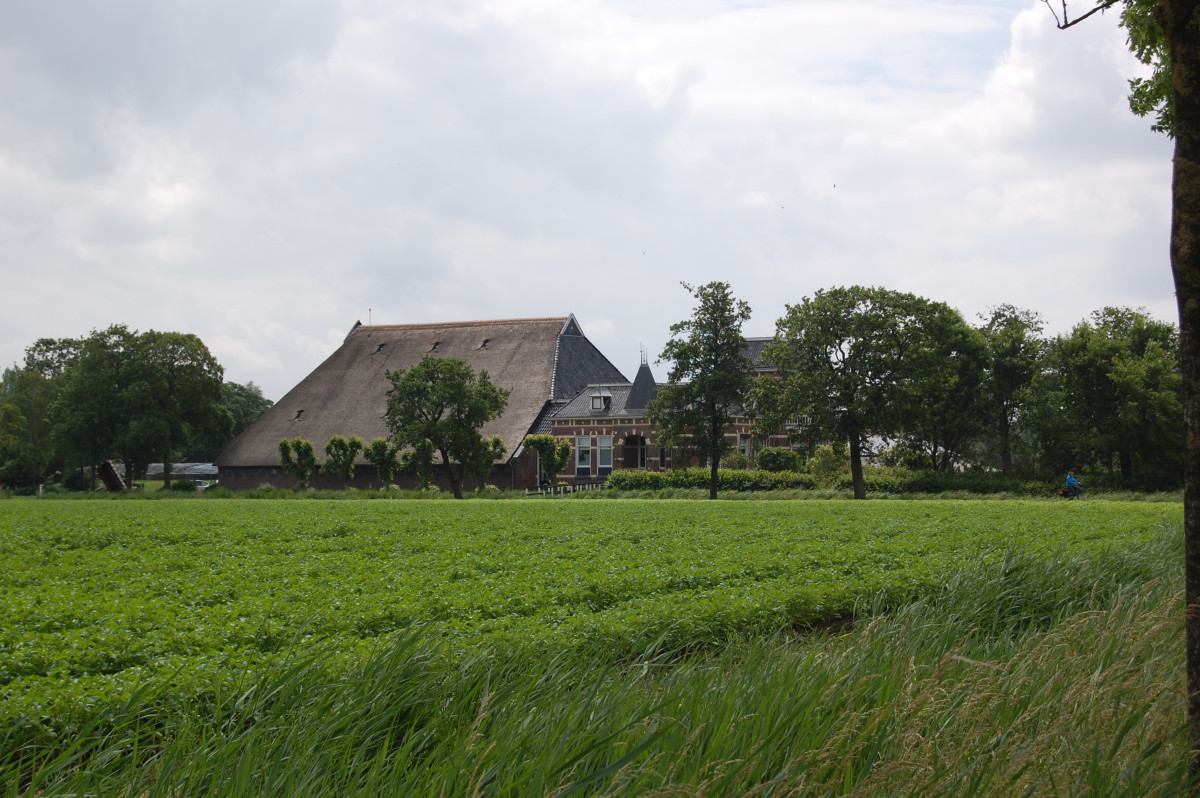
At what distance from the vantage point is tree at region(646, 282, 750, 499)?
33.5 metres

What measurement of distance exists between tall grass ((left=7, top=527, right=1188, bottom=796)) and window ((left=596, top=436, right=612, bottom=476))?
4235cm

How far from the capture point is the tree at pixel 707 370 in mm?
33469

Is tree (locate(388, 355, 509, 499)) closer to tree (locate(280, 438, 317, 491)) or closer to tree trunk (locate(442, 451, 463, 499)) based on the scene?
Answer: tree trunk (locate(442, 451, 463, 499))

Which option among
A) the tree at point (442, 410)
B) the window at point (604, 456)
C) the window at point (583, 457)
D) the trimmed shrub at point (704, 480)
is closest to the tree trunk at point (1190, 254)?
the tree at point (442, 410)

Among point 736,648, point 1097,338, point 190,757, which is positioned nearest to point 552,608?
point 736,648

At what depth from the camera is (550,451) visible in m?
46.4

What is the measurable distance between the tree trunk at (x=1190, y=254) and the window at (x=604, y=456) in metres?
44.2

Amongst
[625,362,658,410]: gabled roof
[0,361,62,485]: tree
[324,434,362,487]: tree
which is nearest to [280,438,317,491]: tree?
[324,434,362,487]: tree

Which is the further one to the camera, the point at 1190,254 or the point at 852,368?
the point at 852,368

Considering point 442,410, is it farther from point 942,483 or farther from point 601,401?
point 942,483

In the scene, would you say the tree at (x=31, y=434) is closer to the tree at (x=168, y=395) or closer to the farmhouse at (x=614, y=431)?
the tree at (x=168, y=395)

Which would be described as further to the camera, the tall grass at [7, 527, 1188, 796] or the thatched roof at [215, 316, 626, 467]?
the thatched roof at [215, 316, 626, 467]

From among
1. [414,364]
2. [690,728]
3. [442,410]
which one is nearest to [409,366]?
[414,364]

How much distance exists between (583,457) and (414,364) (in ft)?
45.3
